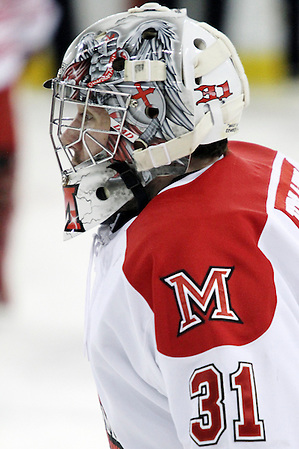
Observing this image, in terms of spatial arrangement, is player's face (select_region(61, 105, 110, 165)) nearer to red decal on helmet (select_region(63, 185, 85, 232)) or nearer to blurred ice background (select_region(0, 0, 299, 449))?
red decal on helmet (select_region(63, 185, 85, 232))

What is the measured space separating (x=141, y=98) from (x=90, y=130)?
0.35 ft

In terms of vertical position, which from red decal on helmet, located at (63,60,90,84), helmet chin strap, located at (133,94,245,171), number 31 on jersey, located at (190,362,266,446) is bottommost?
number 31 on jersey, located at (190,362,266,446)

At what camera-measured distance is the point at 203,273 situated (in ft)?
3.15

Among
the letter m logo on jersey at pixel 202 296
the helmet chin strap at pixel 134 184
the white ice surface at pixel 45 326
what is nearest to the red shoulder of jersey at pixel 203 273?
the letter m logo on jersey at pixel 202 296

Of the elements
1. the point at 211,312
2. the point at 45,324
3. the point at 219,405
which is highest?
the point at 211,312

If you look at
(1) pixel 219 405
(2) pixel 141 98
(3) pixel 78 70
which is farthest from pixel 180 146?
(1) pixel 219 405

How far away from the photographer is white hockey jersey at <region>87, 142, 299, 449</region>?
94 centimetres

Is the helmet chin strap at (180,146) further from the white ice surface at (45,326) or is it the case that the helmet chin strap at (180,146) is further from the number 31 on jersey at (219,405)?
the white ice surface at (45,326)

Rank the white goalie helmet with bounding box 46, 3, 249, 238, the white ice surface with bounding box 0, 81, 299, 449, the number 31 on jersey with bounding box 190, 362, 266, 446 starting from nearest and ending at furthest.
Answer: the number 31 on jersey with bounding box 190, 362, 266, 446
the white goalie helmet with bounding box 46, 3, 249, 238
the white ice surface with bounding box 0, 81, 299, 449

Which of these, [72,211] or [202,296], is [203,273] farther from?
[72,211]

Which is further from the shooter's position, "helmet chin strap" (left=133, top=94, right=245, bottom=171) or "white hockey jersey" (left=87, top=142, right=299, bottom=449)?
"helmet chin strap" (left=133, top=94, right=245, bottom=171)

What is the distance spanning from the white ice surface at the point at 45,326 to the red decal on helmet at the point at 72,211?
0.98m

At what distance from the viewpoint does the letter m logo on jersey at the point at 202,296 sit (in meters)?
0.95

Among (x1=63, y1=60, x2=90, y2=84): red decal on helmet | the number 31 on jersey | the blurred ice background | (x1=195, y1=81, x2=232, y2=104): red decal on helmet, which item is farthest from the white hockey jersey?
the blurred ice background
